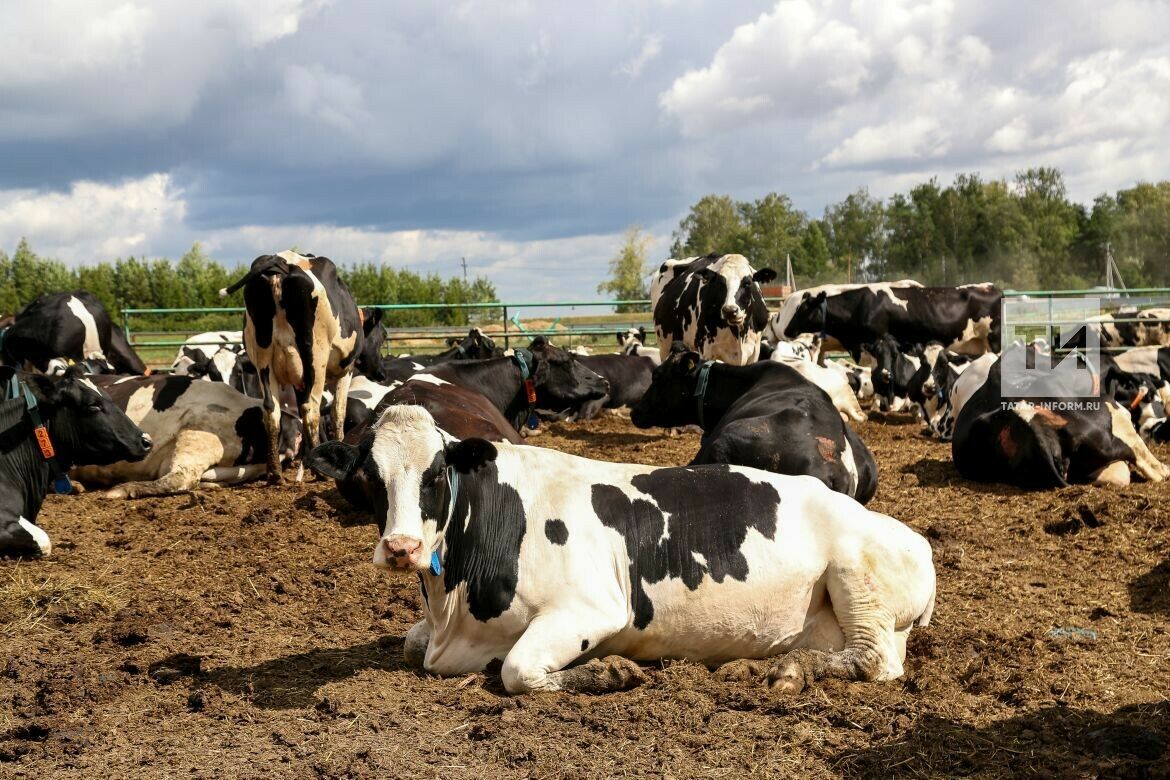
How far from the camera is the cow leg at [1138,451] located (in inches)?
370

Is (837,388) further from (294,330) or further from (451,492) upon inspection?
(451,492)

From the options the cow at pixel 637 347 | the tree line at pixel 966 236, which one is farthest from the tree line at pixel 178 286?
the cow at pixel 637 347

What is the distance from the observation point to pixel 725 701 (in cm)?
443

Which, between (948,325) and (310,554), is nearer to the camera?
(310,554)

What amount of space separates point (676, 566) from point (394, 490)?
1.34 meters

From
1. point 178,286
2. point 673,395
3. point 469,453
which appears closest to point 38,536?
point 469,453

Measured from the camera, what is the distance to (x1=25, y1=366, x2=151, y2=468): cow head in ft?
26.5

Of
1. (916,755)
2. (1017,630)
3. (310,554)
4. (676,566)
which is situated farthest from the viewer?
(310,554)

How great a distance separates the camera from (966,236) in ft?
243

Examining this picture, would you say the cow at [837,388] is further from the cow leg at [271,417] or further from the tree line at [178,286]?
the tree line at [178,286]

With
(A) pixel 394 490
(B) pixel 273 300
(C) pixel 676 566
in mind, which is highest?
(B) pixel 273 300

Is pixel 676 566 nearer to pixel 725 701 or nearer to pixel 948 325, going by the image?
pixel 725 701

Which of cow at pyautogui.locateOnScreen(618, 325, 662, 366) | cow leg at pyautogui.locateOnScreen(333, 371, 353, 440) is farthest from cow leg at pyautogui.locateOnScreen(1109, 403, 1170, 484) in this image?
cow leg at pyautogui.locateOnScreen(333, 371, 353, 440)

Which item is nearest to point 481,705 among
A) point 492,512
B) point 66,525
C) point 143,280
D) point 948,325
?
point 492,512
